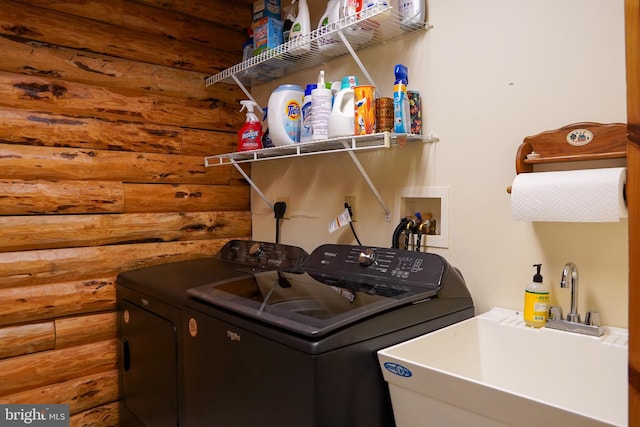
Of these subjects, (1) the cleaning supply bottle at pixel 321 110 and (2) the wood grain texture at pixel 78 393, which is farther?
(2) the wood grain texture at pixel 78 393

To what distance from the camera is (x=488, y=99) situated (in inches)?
62.3

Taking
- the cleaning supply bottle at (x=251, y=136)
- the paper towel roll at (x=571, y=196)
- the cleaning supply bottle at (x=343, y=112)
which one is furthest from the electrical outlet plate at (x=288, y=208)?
the paper towel roll at (x=571, y=196)

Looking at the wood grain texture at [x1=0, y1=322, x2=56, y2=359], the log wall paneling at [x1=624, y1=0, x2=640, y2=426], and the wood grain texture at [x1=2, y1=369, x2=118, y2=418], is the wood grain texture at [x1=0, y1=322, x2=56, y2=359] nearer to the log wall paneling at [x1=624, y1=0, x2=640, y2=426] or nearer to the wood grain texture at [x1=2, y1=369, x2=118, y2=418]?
the wood grain texture at [x1=2, y1=369, x2=118, y2=418]

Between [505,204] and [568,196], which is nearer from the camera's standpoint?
[568,196]

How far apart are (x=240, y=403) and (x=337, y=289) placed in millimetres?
466

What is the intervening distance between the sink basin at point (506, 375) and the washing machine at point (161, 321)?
31.6 inches

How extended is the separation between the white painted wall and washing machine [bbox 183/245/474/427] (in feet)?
0.74

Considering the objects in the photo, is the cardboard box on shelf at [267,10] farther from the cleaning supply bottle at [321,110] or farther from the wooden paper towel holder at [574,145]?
the wooden paper towel holder at [574,145]

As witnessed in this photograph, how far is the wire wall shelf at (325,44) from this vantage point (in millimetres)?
1690

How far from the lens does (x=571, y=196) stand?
124cm

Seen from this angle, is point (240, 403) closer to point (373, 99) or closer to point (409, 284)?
point (409, 284)

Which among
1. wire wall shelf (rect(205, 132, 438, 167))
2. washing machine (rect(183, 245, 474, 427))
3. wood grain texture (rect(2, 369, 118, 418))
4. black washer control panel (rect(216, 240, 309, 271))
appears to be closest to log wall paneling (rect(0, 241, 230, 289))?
black washer control panel (rect(216, 240, 309, 271))

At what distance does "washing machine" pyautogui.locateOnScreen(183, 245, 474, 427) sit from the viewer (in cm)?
110

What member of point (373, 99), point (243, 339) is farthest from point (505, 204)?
point (243, 339)
